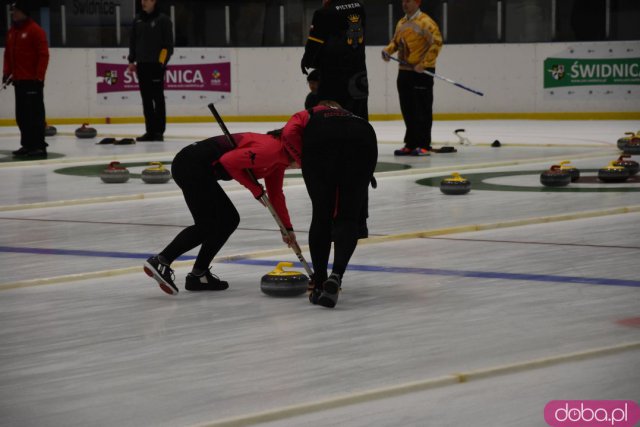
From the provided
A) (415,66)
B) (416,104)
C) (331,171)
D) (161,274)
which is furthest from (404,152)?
(331,171)

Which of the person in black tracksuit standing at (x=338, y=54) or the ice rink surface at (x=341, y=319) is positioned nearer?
the ice rink surface at (x=341, y=319)

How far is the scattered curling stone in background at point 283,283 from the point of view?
5.90m

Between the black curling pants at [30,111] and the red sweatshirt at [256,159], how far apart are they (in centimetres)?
865

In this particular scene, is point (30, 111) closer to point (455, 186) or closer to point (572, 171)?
point (455, 186)

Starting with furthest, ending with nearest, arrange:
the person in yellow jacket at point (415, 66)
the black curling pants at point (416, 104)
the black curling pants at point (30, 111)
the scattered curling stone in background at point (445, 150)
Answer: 1. the scattered curling stone in background at point (445, 150)
2. the black curling pants at point (30, 111)
3. the black curling pants at point (416, 104)
4. the person in yellow jacket at point (415, 66)

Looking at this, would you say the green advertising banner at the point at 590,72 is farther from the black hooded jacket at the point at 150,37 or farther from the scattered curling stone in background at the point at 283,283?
the scattered curling stone in background at the point at 283,283

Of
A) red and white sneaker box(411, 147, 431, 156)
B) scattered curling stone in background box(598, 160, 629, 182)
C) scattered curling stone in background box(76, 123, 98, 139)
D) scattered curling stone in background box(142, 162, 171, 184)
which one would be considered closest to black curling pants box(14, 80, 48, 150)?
scattered curling stone in background box(76, 123, 98, 139)

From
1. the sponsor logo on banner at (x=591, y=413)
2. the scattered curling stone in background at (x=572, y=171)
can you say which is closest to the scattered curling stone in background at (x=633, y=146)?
the scattered curling stone in background at (x=572, y=171)

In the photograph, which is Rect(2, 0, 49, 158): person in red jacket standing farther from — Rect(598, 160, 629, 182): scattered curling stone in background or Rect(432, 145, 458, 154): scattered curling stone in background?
Rect(598, 160, 629, 182): scattered curling stone in background

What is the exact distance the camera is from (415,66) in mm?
13766

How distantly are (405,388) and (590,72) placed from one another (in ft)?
57.3

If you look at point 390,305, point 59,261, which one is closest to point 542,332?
point 390,305

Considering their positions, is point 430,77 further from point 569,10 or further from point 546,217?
point 569,10

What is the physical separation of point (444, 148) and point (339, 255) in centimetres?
897
